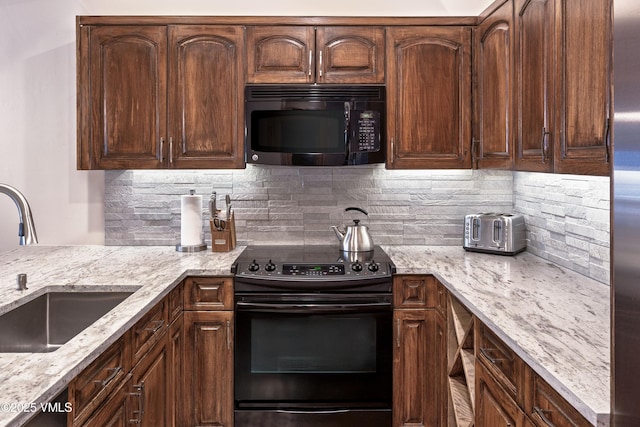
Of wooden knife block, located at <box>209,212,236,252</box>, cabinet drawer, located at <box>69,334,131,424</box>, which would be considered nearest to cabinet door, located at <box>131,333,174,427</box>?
cabinet drawer, located at <box>69,334,131,424</box>

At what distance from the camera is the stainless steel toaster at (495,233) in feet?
9.82

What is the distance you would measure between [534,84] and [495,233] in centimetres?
99

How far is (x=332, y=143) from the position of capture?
301 cm

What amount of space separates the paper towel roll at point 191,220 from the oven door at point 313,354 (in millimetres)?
627

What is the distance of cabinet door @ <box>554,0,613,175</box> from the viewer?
1.70m

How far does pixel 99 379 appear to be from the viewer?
1.56 metres

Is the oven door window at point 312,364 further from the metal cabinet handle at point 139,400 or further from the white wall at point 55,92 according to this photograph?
the white wall at point 55,92

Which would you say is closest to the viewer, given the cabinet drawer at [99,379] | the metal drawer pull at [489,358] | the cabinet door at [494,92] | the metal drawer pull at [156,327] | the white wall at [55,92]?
the cabinet drawer at [99,379]

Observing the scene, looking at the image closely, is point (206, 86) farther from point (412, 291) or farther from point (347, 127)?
point (412, 291)

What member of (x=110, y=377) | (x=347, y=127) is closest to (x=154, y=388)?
(x=110, y=377)

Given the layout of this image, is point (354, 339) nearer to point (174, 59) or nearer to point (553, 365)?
point (553, 365)

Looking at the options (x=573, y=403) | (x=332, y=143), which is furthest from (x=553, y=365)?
(x=332, y=143)

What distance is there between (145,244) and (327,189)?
3.76 ft

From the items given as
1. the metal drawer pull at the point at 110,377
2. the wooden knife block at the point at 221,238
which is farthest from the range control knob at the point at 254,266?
the metal drawer pull at the point at 110,377
